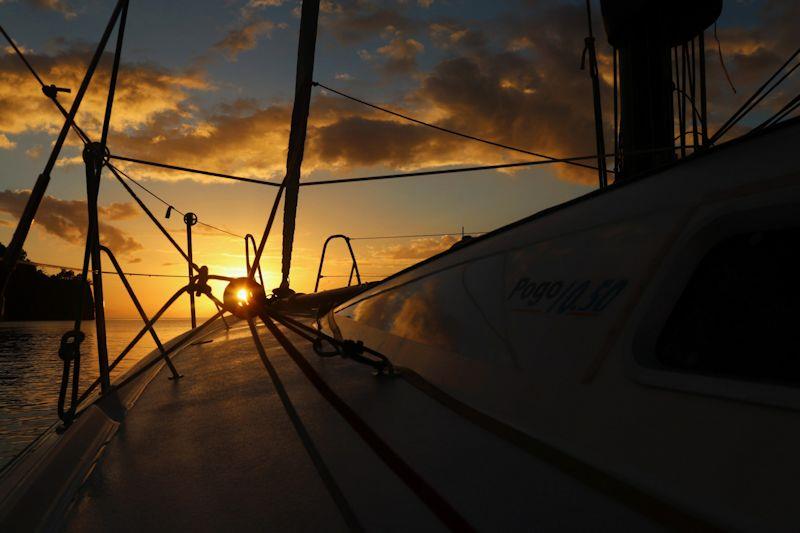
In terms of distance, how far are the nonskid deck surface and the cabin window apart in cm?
53

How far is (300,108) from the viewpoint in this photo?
16.9 feet

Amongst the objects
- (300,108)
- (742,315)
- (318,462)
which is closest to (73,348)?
(318,462)

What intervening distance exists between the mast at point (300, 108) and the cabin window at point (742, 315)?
3.12 m

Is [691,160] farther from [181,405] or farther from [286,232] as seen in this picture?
[286,232]

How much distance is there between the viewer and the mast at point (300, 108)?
Result: 4680 millimetres

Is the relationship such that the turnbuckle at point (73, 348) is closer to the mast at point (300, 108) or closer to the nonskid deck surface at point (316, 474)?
the nonskid deck surface at point (316, 474)

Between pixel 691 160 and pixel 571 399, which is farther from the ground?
pixel 691 160

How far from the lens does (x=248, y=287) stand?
4695 mm

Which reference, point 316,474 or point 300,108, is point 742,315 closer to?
point 316,474

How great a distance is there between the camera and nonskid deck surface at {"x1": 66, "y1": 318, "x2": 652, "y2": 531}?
58.5 inches

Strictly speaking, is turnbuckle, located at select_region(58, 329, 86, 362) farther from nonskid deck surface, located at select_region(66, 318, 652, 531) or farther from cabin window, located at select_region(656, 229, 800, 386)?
cabin window, located at select_region(656, 229, 800, 386)

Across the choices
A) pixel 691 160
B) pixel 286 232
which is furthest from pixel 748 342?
pixel 286 232

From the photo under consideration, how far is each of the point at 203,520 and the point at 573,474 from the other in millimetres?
1065

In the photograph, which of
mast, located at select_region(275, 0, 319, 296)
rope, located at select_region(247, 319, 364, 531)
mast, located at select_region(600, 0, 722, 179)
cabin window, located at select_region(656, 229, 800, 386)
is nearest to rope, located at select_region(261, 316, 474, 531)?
rope, located at select_region(247, 319, 364, 531)
